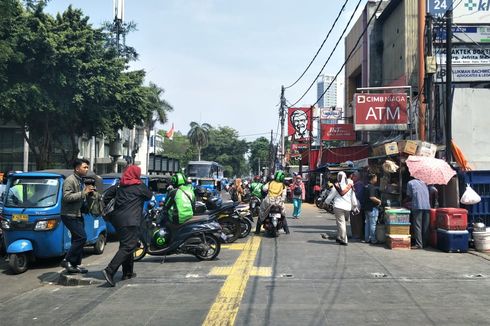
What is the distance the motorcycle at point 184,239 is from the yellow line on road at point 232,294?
0.63 meters

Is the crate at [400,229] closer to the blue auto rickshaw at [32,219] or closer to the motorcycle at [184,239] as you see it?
the motorcycle at [184,239]

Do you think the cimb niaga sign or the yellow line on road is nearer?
the yellow line on road

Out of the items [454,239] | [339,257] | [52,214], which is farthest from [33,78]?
[454,239]

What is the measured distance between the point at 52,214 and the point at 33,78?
1290 centimetres

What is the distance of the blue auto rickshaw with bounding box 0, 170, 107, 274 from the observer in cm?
885

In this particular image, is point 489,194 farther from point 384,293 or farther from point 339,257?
point 384,293

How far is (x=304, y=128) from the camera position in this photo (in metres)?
34.1

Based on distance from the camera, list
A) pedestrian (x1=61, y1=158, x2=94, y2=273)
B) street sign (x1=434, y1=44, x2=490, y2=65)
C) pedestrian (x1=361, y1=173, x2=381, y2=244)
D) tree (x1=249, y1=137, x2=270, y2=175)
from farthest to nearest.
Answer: tree (x1=249, y1=137, x2=270, y2=175) < street sign (x1=434, y1=44, x2=490, y2=65) < pedestrian (x1=361, y1=173, x2=381, y2=244) < pedestrian (x1=61, y1=158, x2=94, y2=273)

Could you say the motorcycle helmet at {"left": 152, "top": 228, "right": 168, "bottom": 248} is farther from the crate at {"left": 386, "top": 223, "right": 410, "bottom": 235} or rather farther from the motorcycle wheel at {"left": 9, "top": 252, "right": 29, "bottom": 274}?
the crate at {"left": 386, "top": 223, "right": 410, "bottom": 235}

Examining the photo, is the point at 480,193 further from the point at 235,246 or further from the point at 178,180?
the point at 178,180

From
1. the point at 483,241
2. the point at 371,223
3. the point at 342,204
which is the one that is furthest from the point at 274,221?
the point at 483,241

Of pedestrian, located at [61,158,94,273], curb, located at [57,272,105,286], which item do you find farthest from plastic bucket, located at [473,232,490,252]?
pedestrian, located at [61,158,94,273]

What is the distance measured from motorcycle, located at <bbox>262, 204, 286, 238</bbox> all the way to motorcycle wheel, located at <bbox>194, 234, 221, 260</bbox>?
3.65m

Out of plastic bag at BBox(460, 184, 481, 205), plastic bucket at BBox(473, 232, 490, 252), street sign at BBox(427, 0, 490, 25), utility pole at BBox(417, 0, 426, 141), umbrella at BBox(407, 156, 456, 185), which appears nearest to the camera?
plastic bucket at BBox(473, 232, 490, 252)
